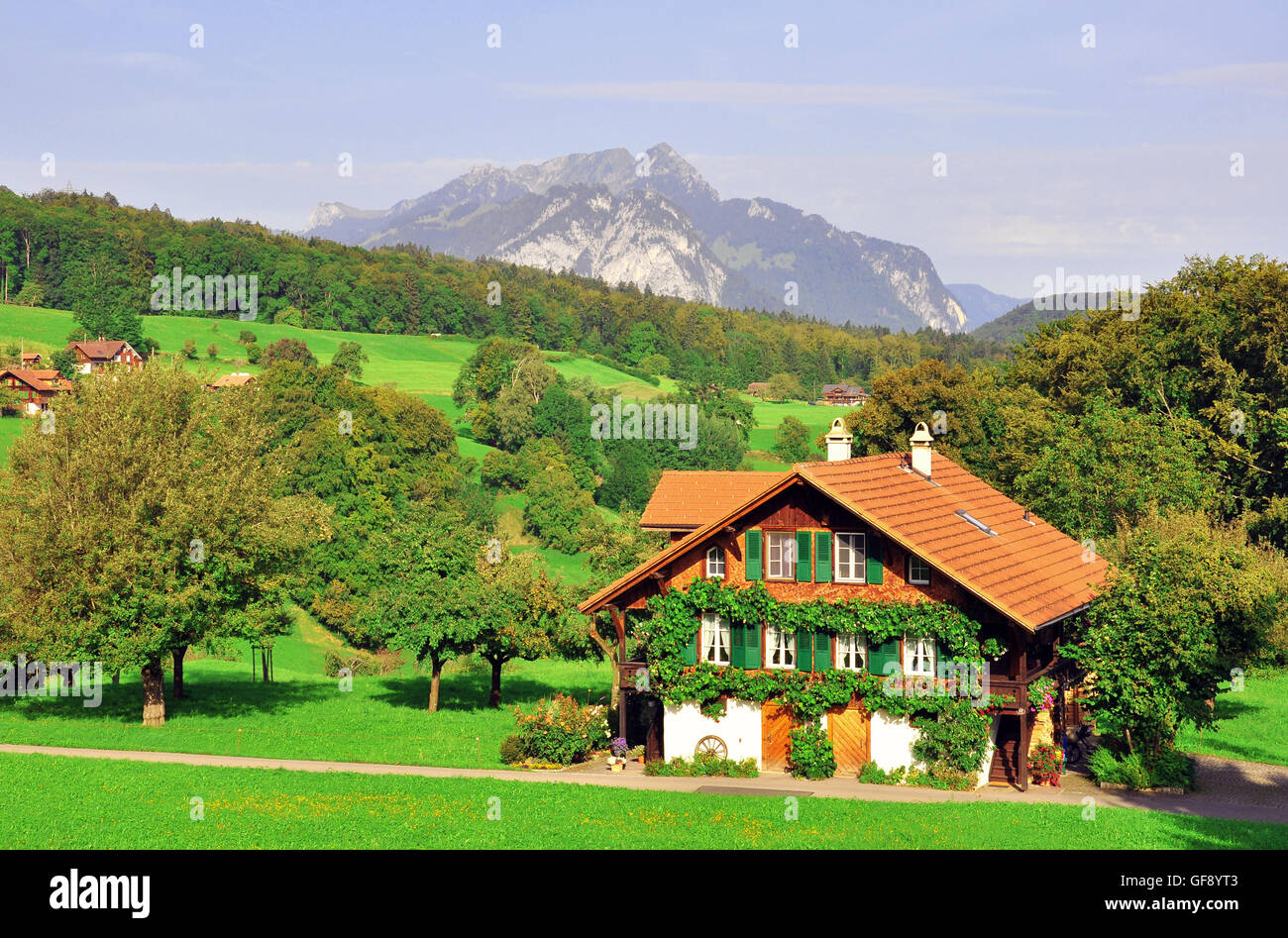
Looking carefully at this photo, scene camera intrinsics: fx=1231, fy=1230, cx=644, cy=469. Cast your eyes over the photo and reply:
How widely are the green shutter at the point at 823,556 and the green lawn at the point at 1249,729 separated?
1228cm

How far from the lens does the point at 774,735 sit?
3300 cm

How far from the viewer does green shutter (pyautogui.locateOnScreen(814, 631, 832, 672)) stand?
3231 cm

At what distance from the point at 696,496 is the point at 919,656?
31.1 feet

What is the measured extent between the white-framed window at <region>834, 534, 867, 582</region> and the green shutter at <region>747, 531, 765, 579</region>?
81.5 inches

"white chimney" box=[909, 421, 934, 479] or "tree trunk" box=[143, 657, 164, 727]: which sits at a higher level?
"white chimney" box=[909, 421, 934, 479]

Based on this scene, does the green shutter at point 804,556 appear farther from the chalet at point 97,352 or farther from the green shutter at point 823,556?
the chalet at point 97,352

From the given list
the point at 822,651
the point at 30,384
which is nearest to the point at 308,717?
the point at 822,651

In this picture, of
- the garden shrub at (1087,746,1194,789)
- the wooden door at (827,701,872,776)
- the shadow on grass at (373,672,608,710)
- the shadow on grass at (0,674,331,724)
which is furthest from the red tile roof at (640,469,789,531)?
the shadow on grass at (0,674,331,724)

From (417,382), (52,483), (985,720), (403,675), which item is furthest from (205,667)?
(417,382)

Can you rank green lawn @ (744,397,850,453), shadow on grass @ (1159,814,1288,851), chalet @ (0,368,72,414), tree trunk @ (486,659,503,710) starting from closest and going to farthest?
shadow on grass @ (1159,814,1288,851) < tree trunk @ (486,659,503,710) < chalet @ (0,368,72,414) < green lawn @ (744,397,850,453)

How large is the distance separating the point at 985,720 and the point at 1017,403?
1641 inches

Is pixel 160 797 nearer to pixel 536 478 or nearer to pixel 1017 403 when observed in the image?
pixel 1017 403

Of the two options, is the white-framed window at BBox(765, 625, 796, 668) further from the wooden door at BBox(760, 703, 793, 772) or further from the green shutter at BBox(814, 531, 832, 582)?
A: the green shutter at BBox(814, 531, 832, 582)

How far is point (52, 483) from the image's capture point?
1475 inches
